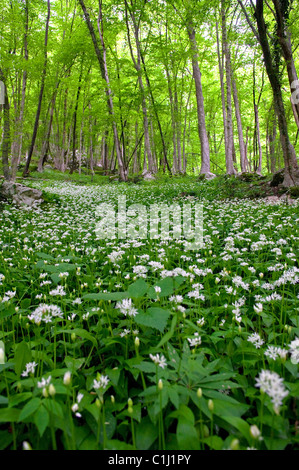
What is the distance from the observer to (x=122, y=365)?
5.61ft

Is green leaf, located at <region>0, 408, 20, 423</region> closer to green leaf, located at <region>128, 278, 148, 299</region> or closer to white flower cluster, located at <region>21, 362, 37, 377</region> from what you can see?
white flower cluster, located at <region>21, 362, 37, 377</region>

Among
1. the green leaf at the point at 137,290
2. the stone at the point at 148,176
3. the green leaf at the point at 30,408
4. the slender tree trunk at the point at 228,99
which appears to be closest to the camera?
the green leaf at the point at 30,408

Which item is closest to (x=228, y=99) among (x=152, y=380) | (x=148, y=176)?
(x=148, y=176)

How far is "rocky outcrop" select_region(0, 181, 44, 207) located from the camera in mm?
9617

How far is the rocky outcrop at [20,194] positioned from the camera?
962cm

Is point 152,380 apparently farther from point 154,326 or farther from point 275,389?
point 275,389

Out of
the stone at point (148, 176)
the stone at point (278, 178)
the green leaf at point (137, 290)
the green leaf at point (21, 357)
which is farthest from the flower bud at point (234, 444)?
the stone at point (148, 176)

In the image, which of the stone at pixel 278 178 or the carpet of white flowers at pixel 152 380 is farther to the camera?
the stone at pixel 278 178

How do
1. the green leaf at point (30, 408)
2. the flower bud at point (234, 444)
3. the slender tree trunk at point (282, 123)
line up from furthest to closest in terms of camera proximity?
the slender tree trunk at point (282, 123), the green leaf at point (30, 408), the flower bud at point (234, 444)

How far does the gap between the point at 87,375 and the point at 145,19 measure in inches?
860

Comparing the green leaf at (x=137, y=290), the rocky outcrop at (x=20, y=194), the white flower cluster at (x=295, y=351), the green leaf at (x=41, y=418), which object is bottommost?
the green leaf at (x=41, y=418)

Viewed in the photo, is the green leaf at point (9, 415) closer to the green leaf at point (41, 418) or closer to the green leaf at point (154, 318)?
the green leaf at point (41, 418)
